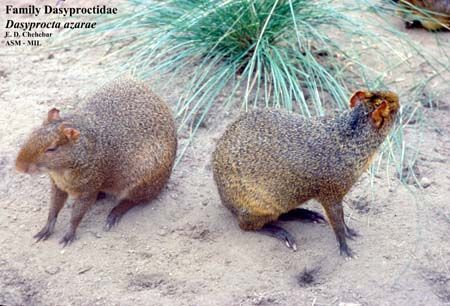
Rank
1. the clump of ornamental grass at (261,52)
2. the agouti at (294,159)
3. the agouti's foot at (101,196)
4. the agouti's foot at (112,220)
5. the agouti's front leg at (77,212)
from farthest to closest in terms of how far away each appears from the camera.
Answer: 1. the clump of ornamental grass at (261,52)
2. the agouti's foot at (101,196)
3. the agouti's foot at (112,220)
4. the agouti's front leg at (77,212)
5. the agouti at (294,159)

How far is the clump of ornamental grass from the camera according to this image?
5266 millimetres

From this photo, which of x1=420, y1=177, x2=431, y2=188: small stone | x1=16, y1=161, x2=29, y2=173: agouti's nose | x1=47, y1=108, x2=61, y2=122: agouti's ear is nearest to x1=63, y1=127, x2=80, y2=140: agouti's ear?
x1=47, y1=108, x2=61, y2=122: agouti's ear

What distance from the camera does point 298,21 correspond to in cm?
549

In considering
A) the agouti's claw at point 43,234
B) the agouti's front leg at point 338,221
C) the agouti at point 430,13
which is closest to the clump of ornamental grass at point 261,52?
the agouti at point 430,13

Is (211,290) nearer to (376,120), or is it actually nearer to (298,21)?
(376,120)

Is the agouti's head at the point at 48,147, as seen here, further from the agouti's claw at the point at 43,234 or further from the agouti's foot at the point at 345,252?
the agouti's foot at the point at 345,252

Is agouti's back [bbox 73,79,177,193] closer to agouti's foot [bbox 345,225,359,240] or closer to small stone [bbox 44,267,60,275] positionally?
small stone [bbox 44,267,60,275]

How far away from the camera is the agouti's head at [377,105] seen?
3857 millimetres

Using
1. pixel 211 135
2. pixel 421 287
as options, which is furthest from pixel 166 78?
pixel 421 287

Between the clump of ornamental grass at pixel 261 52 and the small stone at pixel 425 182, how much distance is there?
787 mm

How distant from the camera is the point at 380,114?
3.84 metres

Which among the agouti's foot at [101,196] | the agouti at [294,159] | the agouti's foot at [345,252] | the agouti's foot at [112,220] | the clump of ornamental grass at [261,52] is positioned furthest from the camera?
the clump of ornamental grass at [261,52]

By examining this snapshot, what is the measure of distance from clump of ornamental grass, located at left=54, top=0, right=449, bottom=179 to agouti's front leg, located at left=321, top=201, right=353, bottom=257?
114cm

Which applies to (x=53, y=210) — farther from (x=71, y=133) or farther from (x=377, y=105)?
(x=377, y=105)
